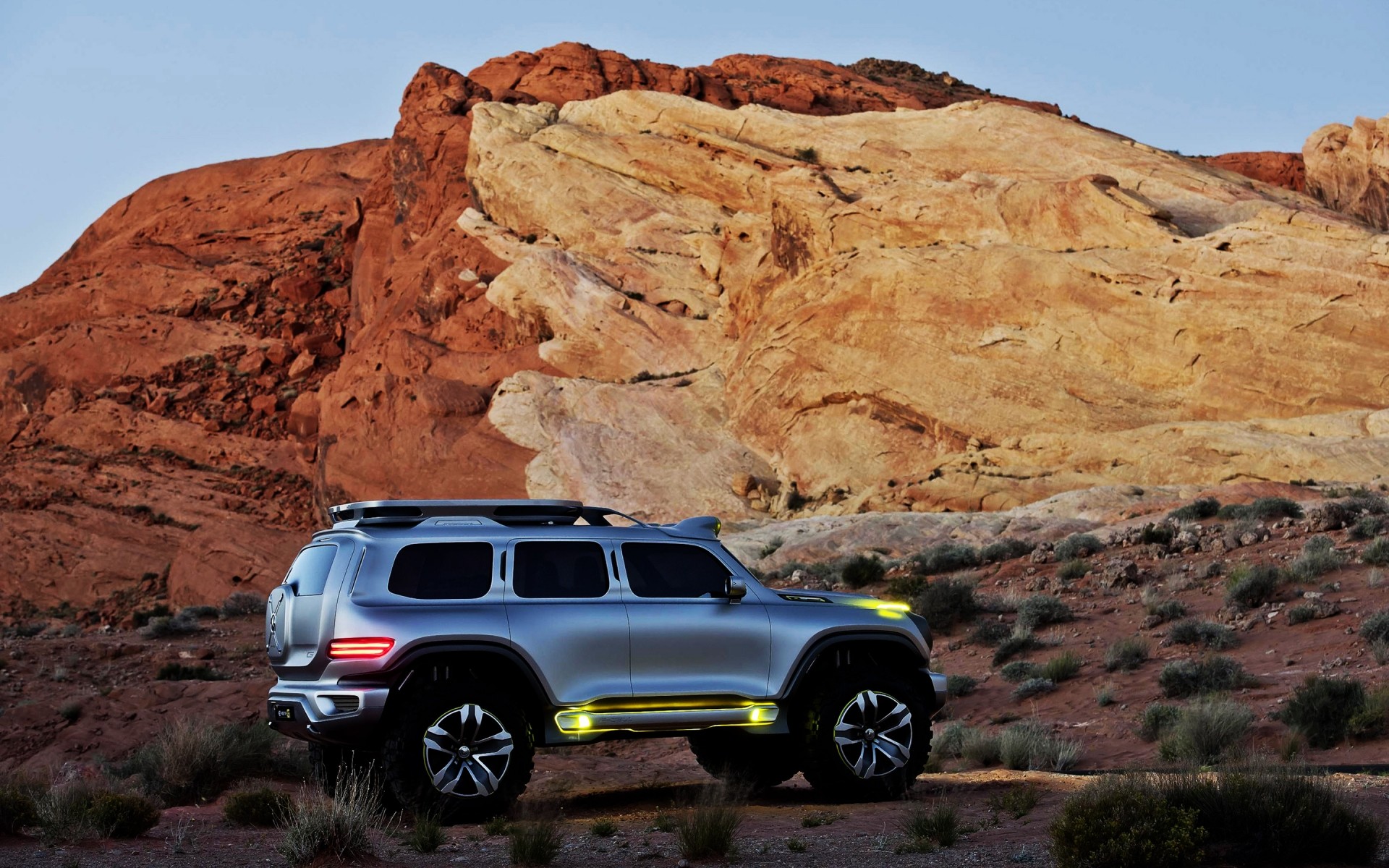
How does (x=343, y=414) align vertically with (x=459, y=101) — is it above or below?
below

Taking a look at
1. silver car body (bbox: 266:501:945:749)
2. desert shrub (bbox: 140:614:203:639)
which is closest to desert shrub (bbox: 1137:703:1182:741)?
silver car body (bbox: 266:501:945:749)

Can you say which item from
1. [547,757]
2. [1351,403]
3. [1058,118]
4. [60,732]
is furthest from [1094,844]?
[1058,118]

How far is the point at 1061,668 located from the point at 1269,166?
2464 inches

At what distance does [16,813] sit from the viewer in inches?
368

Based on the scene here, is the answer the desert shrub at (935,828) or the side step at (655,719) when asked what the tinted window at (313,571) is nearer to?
the side step at (655,719)

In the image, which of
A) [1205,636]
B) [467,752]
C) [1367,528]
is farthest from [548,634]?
[1367,528]

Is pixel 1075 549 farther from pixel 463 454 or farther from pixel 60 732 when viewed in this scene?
pixel 463 454

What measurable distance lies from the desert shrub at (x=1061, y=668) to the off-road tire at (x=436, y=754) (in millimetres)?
9649

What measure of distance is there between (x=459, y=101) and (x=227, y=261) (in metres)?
18.5

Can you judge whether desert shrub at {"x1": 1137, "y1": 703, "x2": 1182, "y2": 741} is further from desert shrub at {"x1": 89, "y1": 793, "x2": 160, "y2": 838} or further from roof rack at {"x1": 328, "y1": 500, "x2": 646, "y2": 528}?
desert shrub at {"x1": 89, "y1": 793, "x2": 160, "y2": 838}

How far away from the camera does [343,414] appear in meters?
53.2

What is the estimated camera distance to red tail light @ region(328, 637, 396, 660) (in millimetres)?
8703

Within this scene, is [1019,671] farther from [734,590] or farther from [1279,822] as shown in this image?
[1279,822]

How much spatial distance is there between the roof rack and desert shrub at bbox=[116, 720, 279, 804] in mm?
4620
